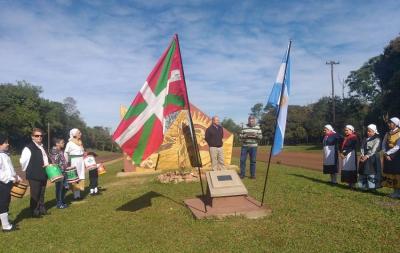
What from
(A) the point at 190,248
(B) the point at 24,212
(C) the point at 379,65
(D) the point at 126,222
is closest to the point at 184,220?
(D) the point at 126,222

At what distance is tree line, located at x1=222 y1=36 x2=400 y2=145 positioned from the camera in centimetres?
4006

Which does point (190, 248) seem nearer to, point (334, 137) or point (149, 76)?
point (149, 76)

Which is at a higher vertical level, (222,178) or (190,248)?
(222,178)

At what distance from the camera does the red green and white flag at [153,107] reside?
6.95 meters

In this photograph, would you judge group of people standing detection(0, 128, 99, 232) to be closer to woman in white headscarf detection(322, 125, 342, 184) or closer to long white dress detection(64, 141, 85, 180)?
long white dress detection(64, 141, 85, 180)

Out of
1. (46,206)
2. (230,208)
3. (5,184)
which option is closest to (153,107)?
(230,208)

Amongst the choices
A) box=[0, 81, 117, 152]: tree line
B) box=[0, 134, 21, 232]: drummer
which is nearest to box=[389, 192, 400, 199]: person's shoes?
box=[0, 134, 21, 232]: drummer

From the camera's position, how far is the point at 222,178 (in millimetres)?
7680

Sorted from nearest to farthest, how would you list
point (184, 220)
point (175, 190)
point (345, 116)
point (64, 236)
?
point (64, 236), point (184, 220), point (175, 190), point (345, 116)

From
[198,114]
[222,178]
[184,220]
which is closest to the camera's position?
[184,220]

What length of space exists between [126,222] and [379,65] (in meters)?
45.6

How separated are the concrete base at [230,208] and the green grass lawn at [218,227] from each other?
0.55 feet

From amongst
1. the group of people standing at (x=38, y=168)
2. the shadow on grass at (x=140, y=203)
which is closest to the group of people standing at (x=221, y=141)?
the shadow on grass at (x=140, y=203)

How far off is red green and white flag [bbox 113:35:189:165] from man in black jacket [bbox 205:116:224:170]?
446 centimetres
